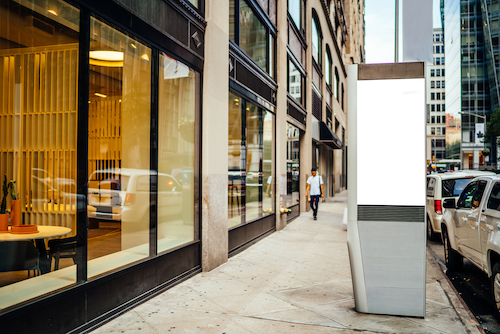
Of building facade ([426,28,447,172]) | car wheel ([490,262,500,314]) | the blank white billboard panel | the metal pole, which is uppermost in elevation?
building facade ([426,28,447,172])

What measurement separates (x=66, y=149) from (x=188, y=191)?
104 inches

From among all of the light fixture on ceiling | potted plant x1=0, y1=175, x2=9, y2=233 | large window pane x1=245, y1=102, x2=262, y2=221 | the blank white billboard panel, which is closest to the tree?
large window pane x1=245, y1=102, x2=262, y2=221

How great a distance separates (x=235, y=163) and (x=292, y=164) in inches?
269

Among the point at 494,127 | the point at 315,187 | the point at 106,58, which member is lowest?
the point at 315,187

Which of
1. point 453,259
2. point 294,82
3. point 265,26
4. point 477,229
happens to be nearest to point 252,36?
point 265,26

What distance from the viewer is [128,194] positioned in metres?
6.66

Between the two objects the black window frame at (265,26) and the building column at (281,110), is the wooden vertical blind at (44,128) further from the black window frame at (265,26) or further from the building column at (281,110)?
the building column at (281,110)

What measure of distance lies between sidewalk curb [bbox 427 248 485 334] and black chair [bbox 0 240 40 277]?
505cm

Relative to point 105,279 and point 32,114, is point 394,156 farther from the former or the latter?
point 32,114

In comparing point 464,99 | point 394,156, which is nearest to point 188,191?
point 394,156

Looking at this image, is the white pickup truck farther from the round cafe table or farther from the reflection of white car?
the round cafe table

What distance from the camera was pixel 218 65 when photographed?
814 centimetres

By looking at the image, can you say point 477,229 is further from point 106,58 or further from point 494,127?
point 494,127

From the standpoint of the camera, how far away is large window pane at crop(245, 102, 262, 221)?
35.6ft
